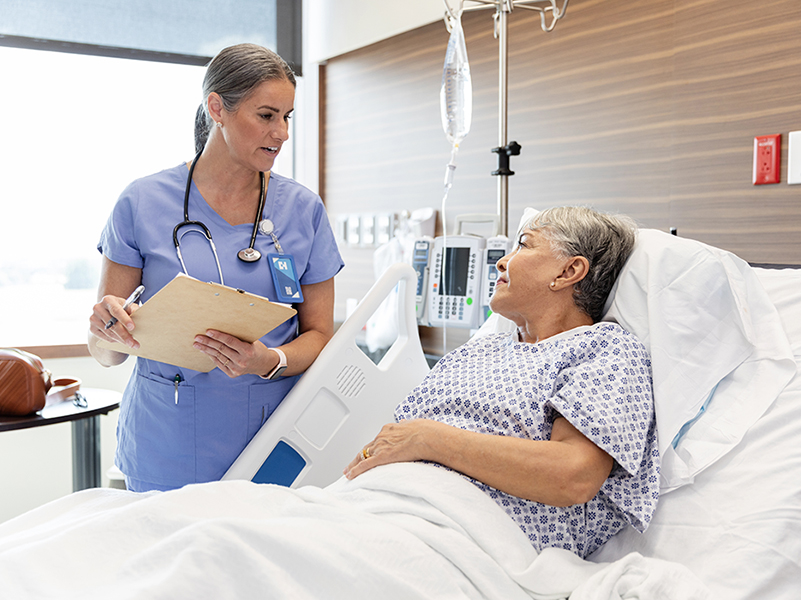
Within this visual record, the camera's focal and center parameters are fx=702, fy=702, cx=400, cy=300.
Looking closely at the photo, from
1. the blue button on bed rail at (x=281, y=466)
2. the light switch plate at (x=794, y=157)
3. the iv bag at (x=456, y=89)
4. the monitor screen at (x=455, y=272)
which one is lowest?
the blue button on bed rail at (x=281, y=466)

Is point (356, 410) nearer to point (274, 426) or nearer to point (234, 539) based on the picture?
point (274, 426)

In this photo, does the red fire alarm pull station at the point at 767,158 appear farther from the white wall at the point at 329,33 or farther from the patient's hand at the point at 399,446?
the white wall at the point at 329,33

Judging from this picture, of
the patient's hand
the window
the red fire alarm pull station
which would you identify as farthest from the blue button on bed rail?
the window

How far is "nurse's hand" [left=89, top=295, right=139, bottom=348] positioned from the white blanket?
30 cm

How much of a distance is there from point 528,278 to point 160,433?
86 centimetres

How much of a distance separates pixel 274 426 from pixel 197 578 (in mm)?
648

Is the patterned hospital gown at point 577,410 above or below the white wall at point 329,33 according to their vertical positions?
below

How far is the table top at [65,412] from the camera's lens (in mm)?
1919

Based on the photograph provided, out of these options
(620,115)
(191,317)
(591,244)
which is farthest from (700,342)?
(620,115)

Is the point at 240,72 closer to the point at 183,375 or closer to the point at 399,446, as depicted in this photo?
the point at 183,375

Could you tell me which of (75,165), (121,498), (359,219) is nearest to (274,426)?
(121,498)

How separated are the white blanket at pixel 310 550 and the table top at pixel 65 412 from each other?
770mm

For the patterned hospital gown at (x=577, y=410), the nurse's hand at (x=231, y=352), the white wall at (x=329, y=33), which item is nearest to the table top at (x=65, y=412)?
the nurse's hand at (x=231, y=352)

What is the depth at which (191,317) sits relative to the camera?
1273 millimetres
